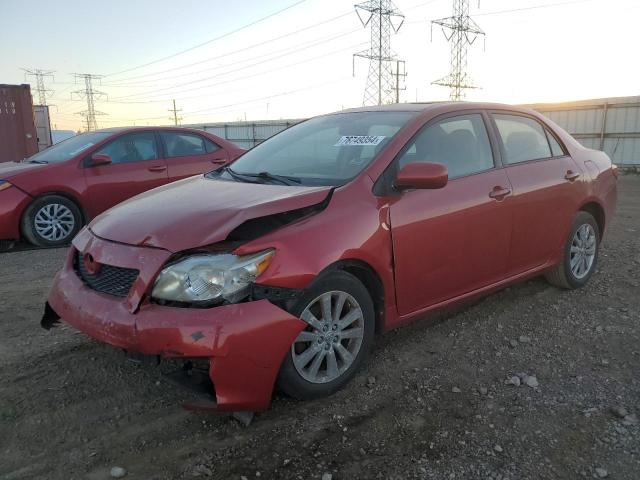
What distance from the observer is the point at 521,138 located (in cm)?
425

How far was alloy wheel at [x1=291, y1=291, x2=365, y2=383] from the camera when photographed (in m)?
2.79

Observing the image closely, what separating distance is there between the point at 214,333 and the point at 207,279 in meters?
0.26

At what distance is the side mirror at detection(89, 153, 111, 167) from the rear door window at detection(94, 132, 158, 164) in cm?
20

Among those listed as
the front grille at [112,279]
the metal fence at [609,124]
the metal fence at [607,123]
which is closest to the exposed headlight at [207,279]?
the front grille at [112,279]

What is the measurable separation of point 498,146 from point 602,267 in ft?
7.56

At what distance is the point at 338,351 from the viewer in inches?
117

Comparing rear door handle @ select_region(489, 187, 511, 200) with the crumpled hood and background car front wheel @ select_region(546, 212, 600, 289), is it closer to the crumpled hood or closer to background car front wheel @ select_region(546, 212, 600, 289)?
background car front wheel @ select_region(546, 212, 600, 289)

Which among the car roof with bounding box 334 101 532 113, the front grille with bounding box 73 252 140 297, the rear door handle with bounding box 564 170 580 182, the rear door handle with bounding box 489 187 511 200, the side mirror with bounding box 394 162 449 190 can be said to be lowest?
the front grille with bounding box 73 252 140 297

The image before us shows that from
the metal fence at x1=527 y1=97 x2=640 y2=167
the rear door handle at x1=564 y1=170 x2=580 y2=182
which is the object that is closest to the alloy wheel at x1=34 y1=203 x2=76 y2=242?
the rear door handle at x1=564 y1=170 x2=580 y2=182

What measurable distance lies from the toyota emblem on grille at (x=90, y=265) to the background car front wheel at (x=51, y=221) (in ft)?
13.9

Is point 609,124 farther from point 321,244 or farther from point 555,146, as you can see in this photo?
point 321,244

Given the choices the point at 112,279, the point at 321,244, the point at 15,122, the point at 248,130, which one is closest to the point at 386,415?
the point at 321,244

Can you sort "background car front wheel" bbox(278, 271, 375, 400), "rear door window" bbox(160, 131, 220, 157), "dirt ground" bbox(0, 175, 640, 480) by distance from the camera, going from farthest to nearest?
"rear door window" bbox(160, 131, 220, 157) → "background car front wheel" bbox(278, 271, 375, 400) → "dirt ground" bbox(0, 175, 640, 480)

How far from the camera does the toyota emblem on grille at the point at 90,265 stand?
2.83 metres
